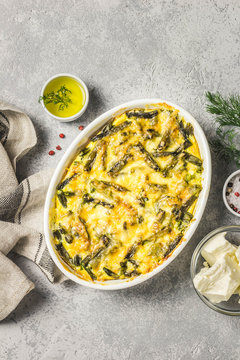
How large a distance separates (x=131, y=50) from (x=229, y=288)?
7.28 ft

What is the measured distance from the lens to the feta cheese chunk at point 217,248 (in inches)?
132

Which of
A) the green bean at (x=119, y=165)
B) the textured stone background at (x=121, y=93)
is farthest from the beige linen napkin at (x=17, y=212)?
the green bean at (x=119, y=165)

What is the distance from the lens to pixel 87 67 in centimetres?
383

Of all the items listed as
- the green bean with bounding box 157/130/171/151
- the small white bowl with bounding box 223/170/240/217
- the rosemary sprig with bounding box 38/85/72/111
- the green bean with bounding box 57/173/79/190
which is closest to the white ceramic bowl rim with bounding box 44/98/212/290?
the green bean with bounding box 57/173/79/190

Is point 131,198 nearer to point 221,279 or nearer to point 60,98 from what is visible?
point 221,279

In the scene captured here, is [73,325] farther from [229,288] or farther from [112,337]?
[229,288]

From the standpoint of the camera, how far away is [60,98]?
3574 millimetres

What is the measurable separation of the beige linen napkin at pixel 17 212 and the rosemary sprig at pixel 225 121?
1.51 metres

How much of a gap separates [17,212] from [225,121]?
1968mm

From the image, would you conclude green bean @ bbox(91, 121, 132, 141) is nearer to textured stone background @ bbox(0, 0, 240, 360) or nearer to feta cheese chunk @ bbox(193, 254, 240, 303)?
textured stone background @ bbox(0, 0, 240, 360)

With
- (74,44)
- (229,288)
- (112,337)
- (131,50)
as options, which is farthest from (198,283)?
(74,44)

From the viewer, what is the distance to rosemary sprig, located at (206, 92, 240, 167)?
3529 mm

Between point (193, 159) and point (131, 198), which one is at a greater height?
point (193, 159)

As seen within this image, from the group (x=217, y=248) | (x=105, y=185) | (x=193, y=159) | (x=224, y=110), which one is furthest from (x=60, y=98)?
(x=217, y=248)
